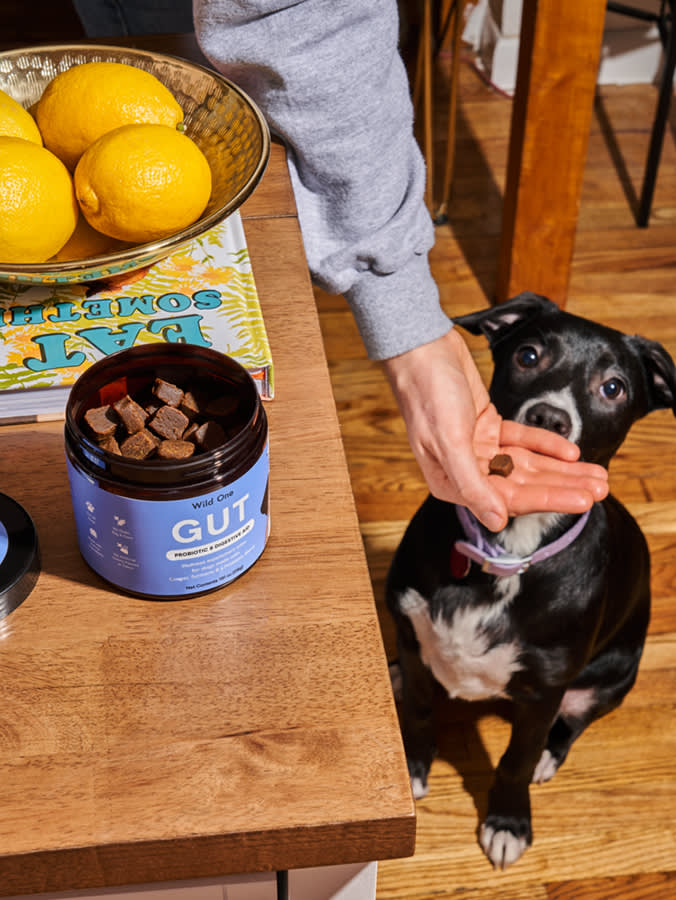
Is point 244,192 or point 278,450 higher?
point 244,192

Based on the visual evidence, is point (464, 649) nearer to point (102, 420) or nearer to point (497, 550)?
point (497, 550)

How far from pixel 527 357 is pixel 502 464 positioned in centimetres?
24

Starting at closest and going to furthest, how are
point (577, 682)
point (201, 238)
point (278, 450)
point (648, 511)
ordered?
point (278, 450)
point (201, 238)
point (577, 682)
point (648, 511)

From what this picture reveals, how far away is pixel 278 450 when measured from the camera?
676 millimetres

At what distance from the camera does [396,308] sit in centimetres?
92

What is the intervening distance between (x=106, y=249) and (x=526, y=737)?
0.86 m

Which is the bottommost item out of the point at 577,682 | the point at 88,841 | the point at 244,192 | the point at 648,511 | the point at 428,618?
the point at 648,511

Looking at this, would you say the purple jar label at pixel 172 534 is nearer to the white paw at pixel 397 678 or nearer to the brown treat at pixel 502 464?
the brown treat at pixel 502 464

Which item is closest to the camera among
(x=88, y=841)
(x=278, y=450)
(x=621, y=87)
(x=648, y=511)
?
(x=88, y=841)

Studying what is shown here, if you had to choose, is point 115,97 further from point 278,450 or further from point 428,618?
point 428,618

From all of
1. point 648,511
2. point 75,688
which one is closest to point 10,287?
point 75,688

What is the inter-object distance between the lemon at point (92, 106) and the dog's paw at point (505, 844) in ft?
3.47

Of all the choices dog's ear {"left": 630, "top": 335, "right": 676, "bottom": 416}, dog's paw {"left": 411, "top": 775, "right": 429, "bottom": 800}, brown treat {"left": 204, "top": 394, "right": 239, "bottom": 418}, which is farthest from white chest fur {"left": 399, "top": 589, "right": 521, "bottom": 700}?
brown treat {"left": 204, "top": 394, "right": 239, "bottom": 418}

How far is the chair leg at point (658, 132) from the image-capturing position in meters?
2.21
